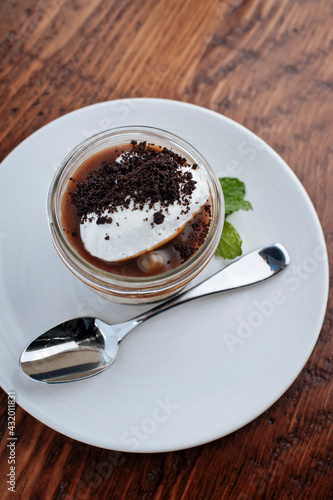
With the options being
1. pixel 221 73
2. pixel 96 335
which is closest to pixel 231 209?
pixel 96 335

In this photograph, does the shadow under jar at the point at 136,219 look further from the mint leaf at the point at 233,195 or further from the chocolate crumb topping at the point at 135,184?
the mint leaf at the point at 233,195

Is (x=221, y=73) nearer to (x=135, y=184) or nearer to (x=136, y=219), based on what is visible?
(x=135, y=184)

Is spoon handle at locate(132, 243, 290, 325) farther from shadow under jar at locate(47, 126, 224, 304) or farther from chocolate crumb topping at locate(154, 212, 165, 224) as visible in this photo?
chocolate crumb topping at locate(154, 212, 165, 224)

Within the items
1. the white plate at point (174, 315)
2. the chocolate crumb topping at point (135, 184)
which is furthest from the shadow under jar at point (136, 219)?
the white plate at point (174, 315)

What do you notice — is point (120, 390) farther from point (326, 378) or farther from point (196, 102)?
point (196, 102)

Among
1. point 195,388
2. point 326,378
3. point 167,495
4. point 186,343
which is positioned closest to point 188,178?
point 186,343

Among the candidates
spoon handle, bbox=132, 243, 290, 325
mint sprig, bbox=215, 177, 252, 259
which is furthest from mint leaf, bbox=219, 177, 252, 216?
spoon handle, bbox=132, 243, 290, 325
